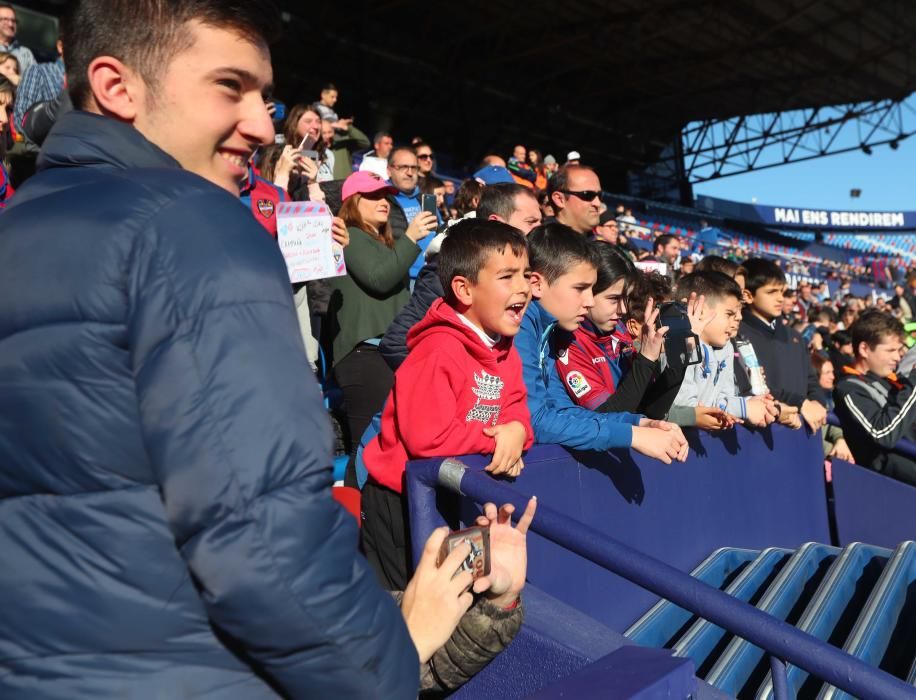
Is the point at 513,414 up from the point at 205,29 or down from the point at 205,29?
down

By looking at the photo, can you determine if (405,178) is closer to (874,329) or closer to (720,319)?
(720,319)

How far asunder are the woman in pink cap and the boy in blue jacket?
891 mm

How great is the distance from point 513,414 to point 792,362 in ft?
11.2

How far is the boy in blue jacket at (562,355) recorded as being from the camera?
2.59 m

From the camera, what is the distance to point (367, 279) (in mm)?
4004

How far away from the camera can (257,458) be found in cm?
85

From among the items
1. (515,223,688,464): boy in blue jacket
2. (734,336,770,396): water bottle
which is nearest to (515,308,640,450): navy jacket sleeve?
(515,223,688,464): boy in blue jacket

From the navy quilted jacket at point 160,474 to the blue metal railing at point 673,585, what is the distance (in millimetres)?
1033

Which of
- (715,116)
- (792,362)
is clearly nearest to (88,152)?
(792,362)

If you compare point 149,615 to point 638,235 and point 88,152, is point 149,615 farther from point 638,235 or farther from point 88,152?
point 638,235

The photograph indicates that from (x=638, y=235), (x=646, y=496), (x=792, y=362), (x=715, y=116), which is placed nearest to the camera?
(x=646, y=496)

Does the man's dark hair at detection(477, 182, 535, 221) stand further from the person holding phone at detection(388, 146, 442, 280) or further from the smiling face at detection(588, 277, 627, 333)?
the person holding phone at detection(388, 146, 442, 280)

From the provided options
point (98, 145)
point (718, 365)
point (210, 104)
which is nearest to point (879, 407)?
point (718, 365)

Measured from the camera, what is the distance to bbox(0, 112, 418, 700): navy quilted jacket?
85 cm
